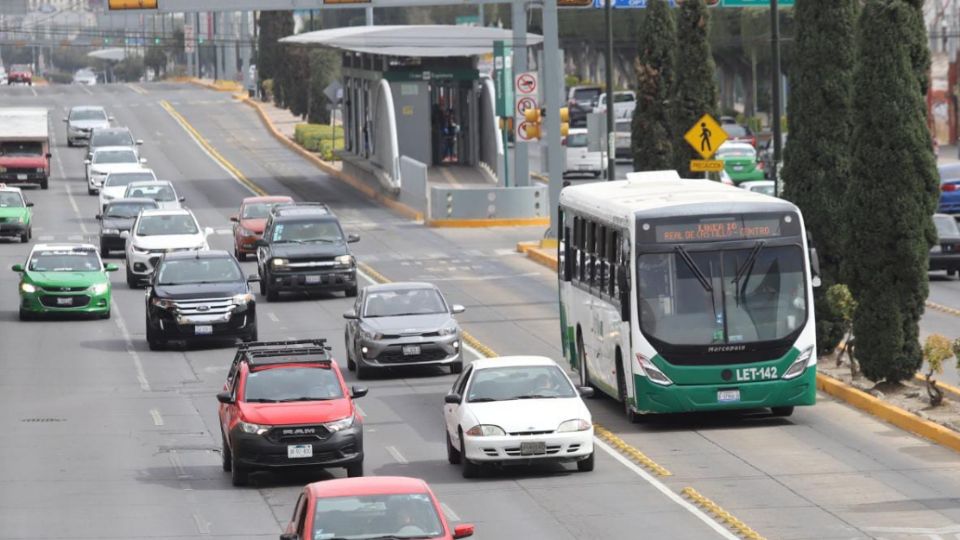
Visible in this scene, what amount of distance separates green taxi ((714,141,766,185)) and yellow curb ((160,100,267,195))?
1638 centimetres

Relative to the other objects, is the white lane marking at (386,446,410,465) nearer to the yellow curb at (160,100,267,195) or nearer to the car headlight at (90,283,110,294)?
the car headlight at (90,283,110,294)

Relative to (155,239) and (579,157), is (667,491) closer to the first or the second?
(155,239)

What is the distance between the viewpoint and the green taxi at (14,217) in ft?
190

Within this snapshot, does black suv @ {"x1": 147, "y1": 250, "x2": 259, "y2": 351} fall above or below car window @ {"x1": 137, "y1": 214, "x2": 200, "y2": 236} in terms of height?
below

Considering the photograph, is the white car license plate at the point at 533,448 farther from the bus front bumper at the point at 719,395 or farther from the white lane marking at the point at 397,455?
the bus front bumper at the point at 719,395

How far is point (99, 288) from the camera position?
42031 mm

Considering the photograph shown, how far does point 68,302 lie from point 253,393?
1956 centimetres

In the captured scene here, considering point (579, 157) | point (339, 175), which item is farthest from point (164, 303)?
point (339, 175)

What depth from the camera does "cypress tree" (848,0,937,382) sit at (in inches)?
1106

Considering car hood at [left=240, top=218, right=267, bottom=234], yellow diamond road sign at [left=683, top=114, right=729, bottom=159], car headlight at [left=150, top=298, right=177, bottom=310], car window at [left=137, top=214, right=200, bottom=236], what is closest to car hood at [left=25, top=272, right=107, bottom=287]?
car window at [left=137, top=214, right=200, bottom=236]

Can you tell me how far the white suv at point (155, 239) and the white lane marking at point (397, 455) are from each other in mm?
21205

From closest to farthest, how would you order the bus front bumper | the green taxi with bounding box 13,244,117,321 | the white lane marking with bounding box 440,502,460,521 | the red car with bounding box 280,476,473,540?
1. the red car with bounding box 280,476,473,540
2. the white lane marking with bounding box 440,502,460,521
3. the bus front bumper
4. the green taxi with bounding box 13,244,117,321

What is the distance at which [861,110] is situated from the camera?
28531 millimetres

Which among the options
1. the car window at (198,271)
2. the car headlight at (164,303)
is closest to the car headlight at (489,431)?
the car headlight at (164,303)
